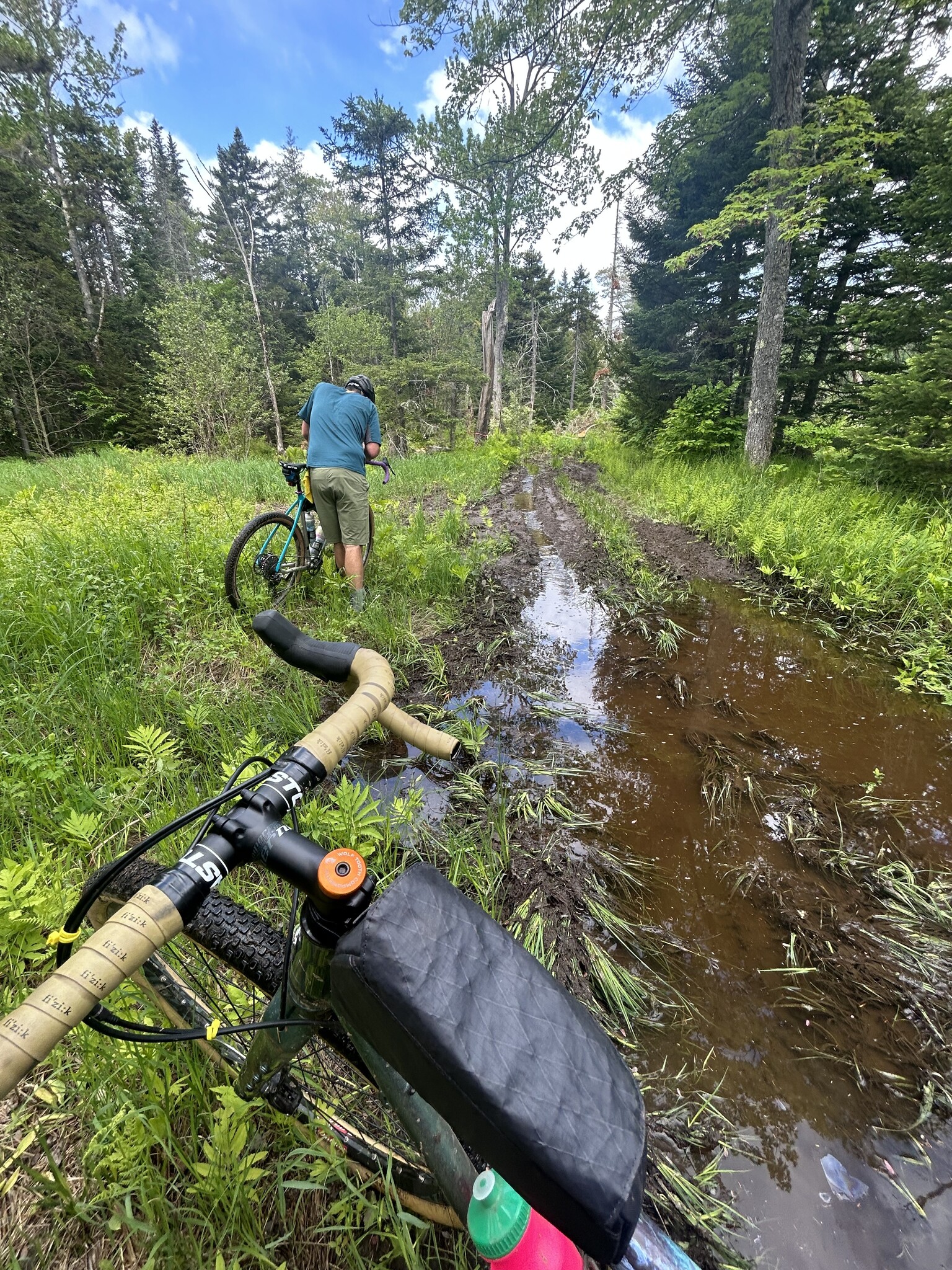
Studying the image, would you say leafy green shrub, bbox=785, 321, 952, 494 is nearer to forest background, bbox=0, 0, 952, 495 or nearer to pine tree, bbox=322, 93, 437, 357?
forest background, bbox=0, 0, 952, 495

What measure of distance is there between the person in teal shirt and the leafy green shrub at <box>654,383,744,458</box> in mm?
8619

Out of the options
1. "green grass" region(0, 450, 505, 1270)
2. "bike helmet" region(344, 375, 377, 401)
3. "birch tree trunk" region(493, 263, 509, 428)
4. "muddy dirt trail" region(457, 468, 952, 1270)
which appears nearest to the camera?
"green grass" region(0, 450, 505, 1270)

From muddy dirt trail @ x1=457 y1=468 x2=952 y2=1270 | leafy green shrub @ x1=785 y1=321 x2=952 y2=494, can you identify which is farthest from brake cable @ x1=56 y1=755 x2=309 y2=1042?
leafy green shrub @ x1=785 y1=321 x2=952 y2=494

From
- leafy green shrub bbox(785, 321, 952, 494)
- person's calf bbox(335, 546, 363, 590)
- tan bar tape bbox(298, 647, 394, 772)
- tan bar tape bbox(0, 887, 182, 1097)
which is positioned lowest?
person's calf bbox(335, 546, 363, 590)

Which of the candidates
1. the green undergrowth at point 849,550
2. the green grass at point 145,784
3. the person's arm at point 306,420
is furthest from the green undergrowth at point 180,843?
the green undergrowth at point 849,550

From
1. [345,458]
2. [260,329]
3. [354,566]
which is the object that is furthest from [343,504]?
[260,329]

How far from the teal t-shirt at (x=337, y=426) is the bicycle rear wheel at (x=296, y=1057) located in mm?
3549

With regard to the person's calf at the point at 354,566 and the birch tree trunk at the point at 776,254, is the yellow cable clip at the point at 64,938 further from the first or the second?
the birch tree trunk at the point at 776,254

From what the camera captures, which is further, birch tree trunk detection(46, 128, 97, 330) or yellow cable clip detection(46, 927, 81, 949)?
birch tree trunk detection(46, 128, 97, 330)

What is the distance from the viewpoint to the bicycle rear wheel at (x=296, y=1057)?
1.07 metres

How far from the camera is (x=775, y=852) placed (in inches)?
86.9

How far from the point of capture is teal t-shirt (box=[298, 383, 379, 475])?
160 inches

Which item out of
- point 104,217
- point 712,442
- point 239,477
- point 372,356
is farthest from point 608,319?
point 239,477

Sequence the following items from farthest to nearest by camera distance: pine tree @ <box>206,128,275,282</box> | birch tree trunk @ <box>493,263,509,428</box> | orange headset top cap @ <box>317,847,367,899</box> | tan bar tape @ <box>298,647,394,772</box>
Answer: pine tree @ <box>206,128,275,282</box>
birch tree trunk @ <box>493,263,509,428</box>
tan bar tape @ <box>298,647,394,772</box>
orange headset top cap @ <box>317,847,367,899</box>
